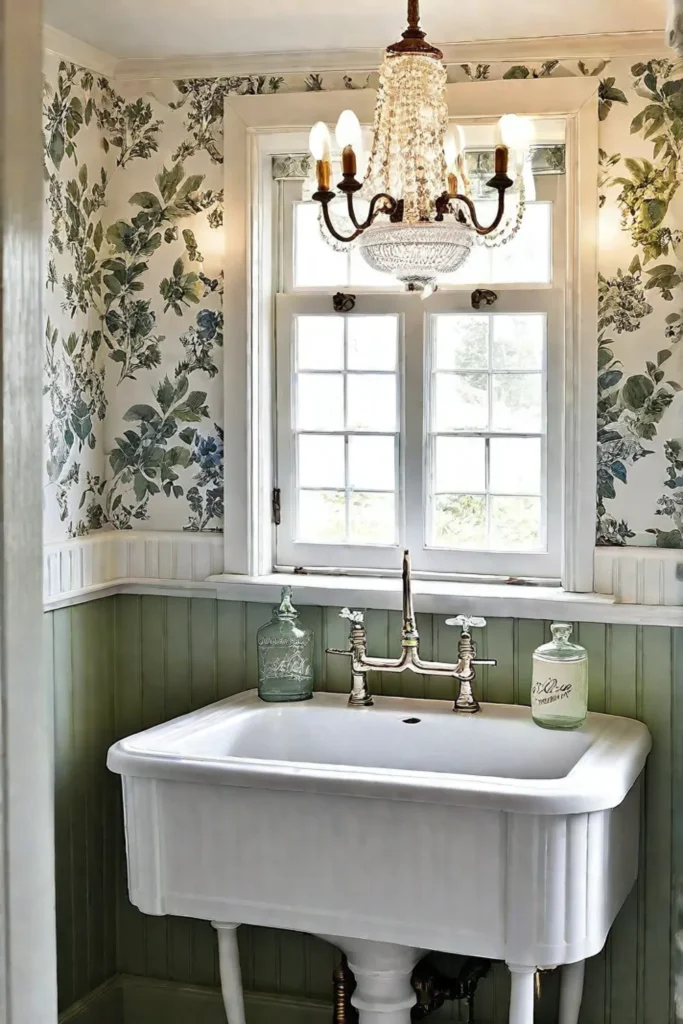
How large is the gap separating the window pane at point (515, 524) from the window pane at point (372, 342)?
1.51 feet

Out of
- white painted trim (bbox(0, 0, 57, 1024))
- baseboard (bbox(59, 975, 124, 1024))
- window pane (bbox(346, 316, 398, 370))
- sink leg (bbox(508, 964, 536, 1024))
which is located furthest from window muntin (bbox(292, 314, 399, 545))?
white painted trim (bbox(0, 0, 57, 1024))

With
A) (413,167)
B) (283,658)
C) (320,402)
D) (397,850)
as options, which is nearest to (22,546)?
(397,850)

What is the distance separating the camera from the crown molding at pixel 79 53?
2676mm

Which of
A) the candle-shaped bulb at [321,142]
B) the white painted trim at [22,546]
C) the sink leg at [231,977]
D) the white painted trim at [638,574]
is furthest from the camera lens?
the white painted trim at [638,574]

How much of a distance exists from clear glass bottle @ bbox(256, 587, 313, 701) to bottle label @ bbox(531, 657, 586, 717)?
60cm

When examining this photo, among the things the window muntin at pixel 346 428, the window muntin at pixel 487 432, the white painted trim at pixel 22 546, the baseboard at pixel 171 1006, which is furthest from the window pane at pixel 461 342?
the white painted trim at pixel 22 546

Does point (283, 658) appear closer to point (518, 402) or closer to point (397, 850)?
point (397, 850)

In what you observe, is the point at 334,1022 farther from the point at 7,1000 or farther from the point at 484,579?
the point at 7,1000

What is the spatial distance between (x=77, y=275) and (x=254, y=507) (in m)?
0.75

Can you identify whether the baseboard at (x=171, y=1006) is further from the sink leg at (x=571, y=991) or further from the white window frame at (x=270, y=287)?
the white window frame at (x=270, y=287)

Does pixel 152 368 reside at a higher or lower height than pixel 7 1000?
higher

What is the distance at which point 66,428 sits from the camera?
285 cm

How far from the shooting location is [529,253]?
2816 mm

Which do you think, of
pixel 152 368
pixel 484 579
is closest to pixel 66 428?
pixel 152 368
